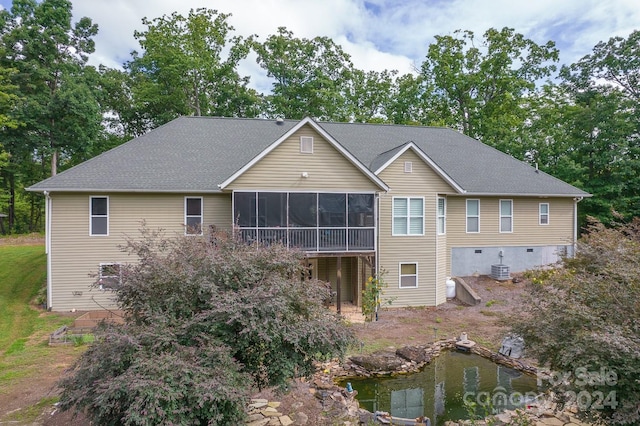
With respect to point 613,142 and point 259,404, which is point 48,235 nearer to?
point 259,404

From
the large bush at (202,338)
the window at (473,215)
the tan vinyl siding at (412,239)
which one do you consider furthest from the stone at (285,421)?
the window at (473,215)

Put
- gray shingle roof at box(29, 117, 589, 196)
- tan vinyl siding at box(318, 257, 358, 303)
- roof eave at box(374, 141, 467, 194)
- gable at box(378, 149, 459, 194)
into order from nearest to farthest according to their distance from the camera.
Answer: gray shingle roof at box(29, 117, 589, 196), roof eave at box(374, 141, 467, 194), gable at box(378, 149, 459, 194), tan vinyl siding at box(318, 257, 358, 303)

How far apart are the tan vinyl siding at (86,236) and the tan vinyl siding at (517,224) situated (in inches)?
487

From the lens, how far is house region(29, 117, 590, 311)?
45.0ft

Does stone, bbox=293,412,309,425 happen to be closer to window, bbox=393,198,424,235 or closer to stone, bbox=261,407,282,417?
stone, bbox=261,407,282,417

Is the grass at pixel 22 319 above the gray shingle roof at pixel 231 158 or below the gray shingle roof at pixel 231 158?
below

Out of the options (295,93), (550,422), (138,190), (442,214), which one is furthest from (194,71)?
(550,422)

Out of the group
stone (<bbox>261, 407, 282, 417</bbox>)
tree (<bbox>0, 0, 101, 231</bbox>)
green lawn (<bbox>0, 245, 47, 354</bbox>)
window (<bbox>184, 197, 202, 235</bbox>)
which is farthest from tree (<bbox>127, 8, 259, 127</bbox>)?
stone (<bbox>261, 407, 282, 417</bbox>)

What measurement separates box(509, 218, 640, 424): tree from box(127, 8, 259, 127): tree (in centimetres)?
2888

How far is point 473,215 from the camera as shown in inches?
717

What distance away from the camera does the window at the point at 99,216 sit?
13.9 metres

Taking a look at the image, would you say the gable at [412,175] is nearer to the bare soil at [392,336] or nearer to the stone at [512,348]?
the bare soil at [392,336]

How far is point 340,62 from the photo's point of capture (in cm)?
3409

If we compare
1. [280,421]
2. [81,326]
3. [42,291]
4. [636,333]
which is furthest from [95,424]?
[42,291]
